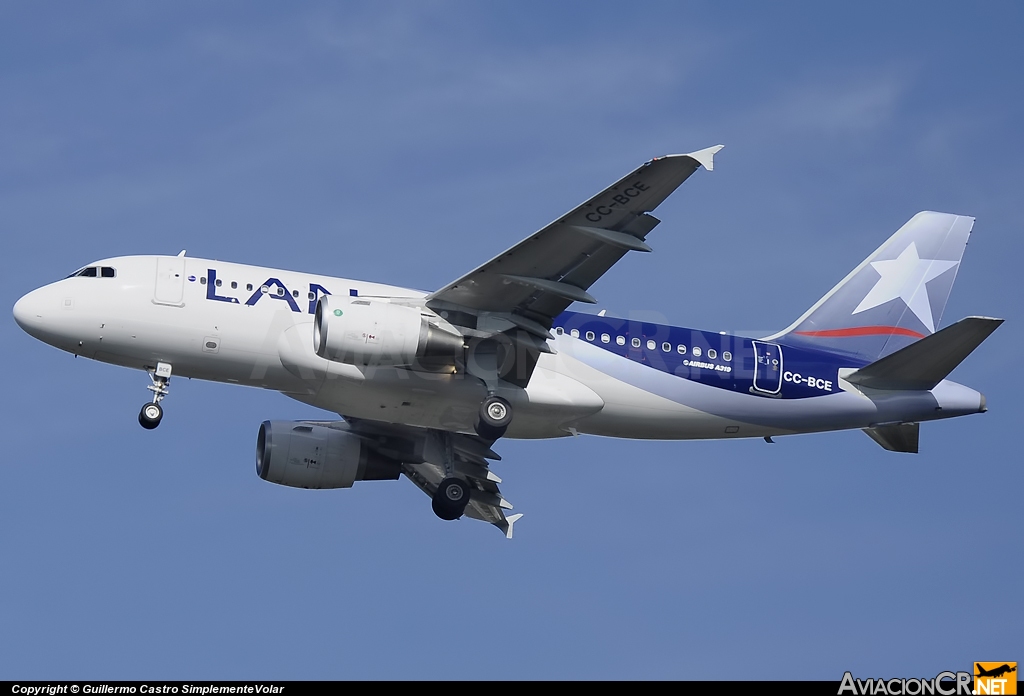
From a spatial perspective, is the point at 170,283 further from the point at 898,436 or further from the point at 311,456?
the point at 898,436

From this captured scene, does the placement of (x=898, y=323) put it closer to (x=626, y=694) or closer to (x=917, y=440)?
(x=917, y=440)

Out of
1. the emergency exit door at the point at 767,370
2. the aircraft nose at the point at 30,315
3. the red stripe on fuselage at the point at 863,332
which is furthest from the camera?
the red stripe on fuselage at the point at 863,332

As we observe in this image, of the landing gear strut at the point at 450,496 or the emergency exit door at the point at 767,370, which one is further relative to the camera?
the landing gear strut at the point at 450,496

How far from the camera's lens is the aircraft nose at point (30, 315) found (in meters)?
34.8

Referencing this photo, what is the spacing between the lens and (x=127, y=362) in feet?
116

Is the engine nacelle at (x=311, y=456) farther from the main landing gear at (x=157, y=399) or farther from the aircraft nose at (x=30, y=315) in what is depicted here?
the aircraft nose at (x=30, y=315)

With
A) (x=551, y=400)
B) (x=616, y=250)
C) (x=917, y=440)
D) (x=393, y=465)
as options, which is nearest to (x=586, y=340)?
(x=551, y=400)

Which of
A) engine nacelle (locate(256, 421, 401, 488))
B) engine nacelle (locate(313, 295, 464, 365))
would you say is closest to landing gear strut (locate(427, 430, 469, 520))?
engine nacelle (locate(256, 421, 401, 488))

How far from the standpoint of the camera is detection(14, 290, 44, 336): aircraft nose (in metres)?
34.8

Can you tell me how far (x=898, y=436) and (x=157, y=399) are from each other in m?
20.3

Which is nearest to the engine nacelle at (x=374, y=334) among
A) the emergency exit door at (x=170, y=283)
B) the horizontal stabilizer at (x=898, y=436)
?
the emergency exit door at (x=170, y=283)

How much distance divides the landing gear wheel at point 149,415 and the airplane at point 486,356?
35 mm

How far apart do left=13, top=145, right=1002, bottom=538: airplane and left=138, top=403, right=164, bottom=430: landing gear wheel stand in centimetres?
3

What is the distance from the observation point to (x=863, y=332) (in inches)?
1635
